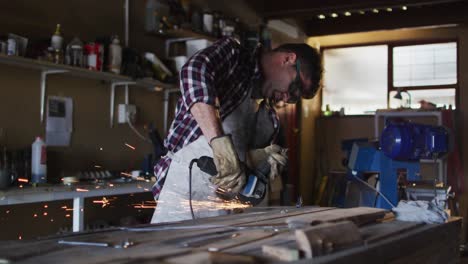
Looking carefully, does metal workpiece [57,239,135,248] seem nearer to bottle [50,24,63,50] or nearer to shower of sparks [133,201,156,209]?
bottle [50,24,63,50]

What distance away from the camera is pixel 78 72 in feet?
11.4

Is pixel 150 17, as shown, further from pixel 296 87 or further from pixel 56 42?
pixel 296 87

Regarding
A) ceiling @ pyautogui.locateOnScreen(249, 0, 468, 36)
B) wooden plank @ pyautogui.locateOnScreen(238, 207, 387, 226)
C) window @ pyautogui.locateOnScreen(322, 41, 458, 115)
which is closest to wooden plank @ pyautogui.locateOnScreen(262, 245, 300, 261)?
wooden plank @ pyautogui.locateOnScreen(238, 207, 387, 226)

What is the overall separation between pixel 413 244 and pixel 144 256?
79 centimetres

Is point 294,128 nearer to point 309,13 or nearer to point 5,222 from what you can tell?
point 309,13

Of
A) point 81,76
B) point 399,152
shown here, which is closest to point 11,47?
point 81,76

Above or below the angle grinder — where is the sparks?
below

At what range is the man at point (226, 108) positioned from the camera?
5.89 ft

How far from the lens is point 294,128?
21.8 ft

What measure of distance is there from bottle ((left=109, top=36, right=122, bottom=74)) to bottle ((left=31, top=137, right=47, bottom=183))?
27.4 inches

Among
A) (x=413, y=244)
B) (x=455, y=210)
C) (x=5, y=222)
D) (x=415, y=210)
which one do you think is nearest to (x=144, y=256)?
(x=413, y=244)

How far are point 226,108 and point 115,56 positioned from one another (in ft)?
5.81

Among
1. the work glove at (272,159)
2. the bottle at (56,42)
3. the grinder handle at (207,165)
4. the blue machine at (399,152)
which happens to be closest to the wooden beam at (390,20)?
the blue machine at (399,152)

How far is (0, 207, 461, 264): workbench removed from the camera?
3.46ft
